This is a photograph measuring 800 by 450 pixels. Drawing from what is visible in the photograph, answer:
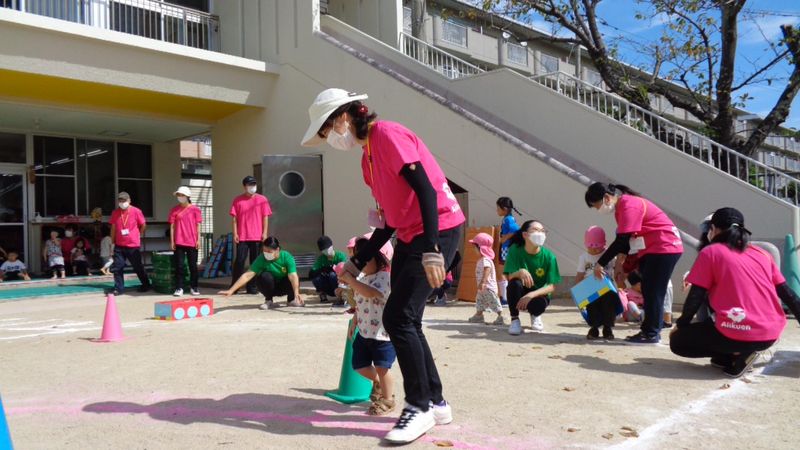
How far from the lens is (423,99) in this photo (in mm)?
11672

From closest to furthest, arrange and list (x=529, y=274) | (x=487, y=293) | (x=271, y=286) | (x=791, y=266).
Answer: (x=529, y=274), (x=487, y=293), (x=791, y=266), (x=271, y=286)

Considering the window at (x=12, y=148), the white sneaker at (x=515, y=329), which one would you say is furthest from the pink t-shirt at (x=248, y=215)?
the window at (x=12, y=148)

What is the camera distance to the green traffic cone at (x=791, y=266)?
804 centimetres

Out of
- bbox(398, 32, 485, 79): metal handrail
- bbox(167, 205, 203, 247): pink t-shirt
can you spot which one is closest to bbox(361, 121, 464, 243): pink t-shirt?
bbox(167, 205, 203, 247): pink t-shirt

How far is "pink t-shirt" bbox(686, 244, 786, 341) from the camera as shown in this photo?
4.53m

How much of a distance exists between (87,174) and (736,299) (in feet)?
53.9

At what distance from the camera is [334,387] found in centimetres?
454

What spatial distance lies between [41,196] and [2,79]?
4991 mm

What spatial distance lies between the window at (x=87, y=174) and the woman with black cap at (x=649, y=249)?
48.6 ft

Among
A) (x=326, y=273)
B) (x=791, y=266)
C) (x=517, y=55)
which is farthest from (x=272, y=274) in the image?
(x=517, y=55)

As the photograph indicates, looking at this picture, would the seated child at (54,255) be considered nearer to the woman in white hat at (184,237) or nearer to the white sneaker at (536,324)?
the woman in white hat at (184,237)

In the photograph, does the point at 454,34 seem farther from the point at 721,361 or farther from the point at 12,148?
the point at 721,361

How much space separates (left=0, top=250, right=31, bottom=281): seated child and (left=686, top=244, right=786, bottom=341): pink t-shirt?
1383 cm

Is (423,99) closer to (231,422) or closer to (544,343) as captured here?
(544,343)
